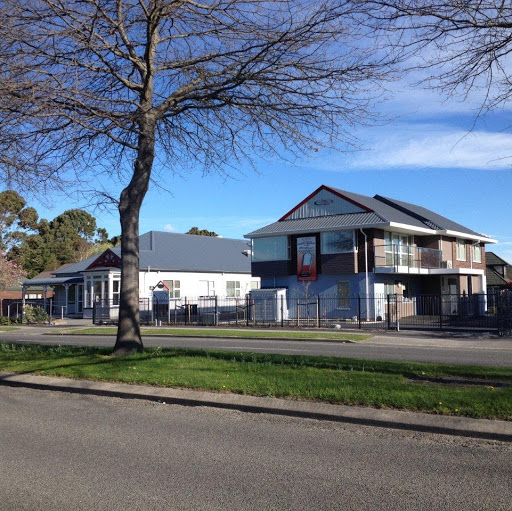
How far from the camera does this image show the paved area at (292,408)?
649cm

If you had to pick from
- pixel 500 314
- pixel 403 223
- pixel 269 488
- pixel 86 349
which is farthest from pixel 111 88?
pixel 403 223

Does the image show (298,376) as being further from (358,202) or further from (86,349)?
(358,202)

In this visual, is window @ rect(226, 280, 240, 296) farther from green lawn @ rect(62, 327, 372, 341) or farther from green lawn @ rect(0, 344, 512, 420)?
green lawn @ rect(0, 344, 512, 420)

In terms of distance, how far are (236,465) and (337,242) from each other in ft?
96.7

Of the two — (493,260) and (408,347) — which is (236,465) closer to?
(408,347)

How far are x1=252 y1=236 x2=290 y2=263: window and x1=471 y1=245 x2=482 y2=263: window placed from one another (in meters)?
14.4

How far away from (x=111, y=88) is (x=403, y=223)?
23.8 meters

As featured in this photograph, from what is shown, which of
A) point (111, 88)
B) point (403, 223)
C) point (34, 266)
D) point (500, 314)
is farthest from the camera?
point (34, 266)

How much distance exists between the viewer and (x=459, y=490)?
16.2 feet

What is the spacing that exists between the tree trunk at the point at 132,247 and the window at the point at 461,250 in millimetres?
32316

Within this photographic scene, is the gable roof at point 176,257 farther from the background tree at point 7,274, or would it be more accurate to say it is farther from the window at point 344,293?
the window at point 344,293

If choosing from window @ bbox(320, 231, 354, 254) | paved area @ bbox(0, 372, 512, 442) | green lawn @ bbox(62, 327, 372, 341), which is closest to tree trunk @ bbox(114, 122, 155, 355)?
paved area @ bbox(0, 372, 512, 442)

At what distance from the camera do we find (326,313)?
112 feet

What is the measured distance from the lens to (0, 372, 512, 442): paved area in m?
6.49
